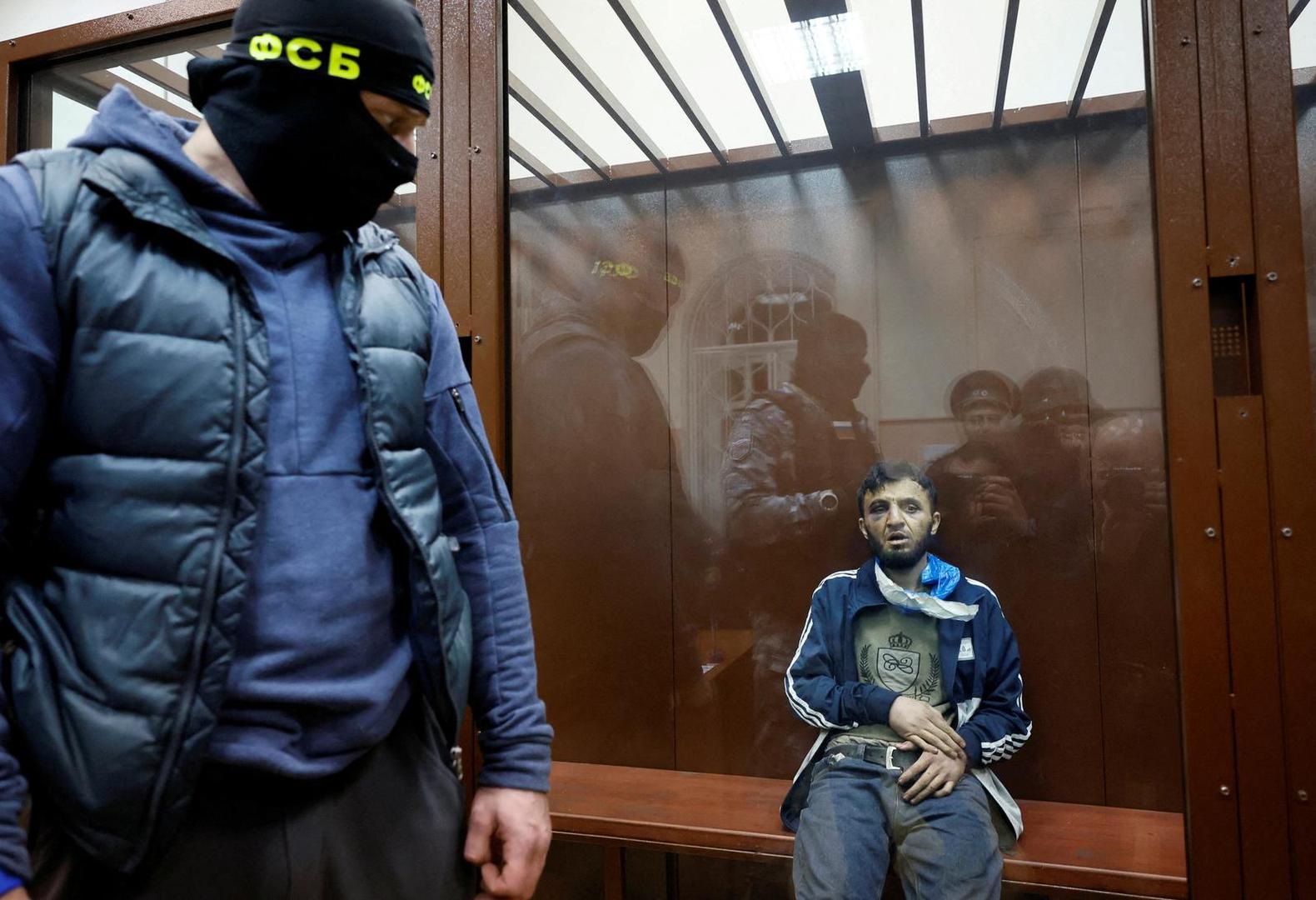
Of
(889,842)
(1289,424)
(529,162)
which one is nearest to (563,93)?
(529,162)

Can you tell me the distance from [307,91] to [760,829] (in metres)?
1.67

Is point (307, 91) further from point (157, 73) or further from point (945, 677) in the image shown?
point (157, 73)

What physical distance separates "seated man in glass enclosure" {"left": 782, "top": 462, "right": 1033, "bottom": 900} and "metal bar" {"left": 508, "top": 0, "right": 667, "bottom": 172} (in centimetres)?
104

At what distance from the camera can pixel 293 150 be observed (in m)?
1.02

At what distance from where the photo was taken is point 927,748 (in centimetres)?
177

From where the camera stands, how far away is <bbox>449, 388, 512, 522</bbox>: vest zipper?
1210mm

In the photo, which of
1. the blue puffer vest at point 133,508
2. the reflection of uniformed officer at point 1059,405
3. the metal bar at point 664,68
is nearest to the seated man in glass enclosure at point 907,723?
the reflection of uniformed officer at point 1059,405

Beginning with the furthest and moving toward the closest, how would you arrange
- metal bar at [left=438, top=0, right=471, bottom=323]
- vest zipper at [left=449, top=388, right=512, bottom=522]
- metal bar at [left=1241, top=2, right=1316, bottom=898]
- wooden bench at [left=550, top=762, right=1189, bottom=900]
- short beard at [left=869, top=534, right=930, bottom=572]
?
1. metal bar at [left=438, top=0, right=471, bottom=323]
2. short beard at [left=869, top=534, right=930, bottom=572]
3. wooden bench at [left=550, top=762, right=1189, bottom=900]
4. metal bar at [left=1241, top=2, right=1316, bottom=898]
5. vest zipper at [left=449, top=388, right=512, bottom=522]

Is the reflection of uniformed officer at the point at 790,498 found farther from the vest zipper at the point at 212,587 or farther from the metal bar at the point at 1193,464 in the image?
the vest zipper at the point at 212,587

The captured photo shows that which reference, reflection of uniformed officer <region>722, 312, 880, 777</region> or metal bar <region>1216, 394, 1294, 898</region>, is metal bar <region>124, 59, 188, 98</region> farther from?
metal bar <region>1216, 394, 1294, 898</region>

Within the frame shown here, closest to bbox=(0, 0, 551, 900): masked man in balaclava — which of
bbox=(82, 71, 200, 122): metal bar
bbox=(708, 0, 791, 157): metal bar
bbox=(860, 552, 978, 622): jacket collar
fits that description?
bbox=(860, 552, 978, 622): jacket collar

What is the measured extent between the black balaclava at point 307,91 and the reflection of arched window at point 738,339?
1.20m

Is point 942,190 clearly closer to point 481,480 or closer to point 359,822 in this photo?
point 481,480

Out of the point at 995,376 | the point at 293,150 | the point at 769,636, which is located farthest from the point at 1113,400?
the point at 293,150
